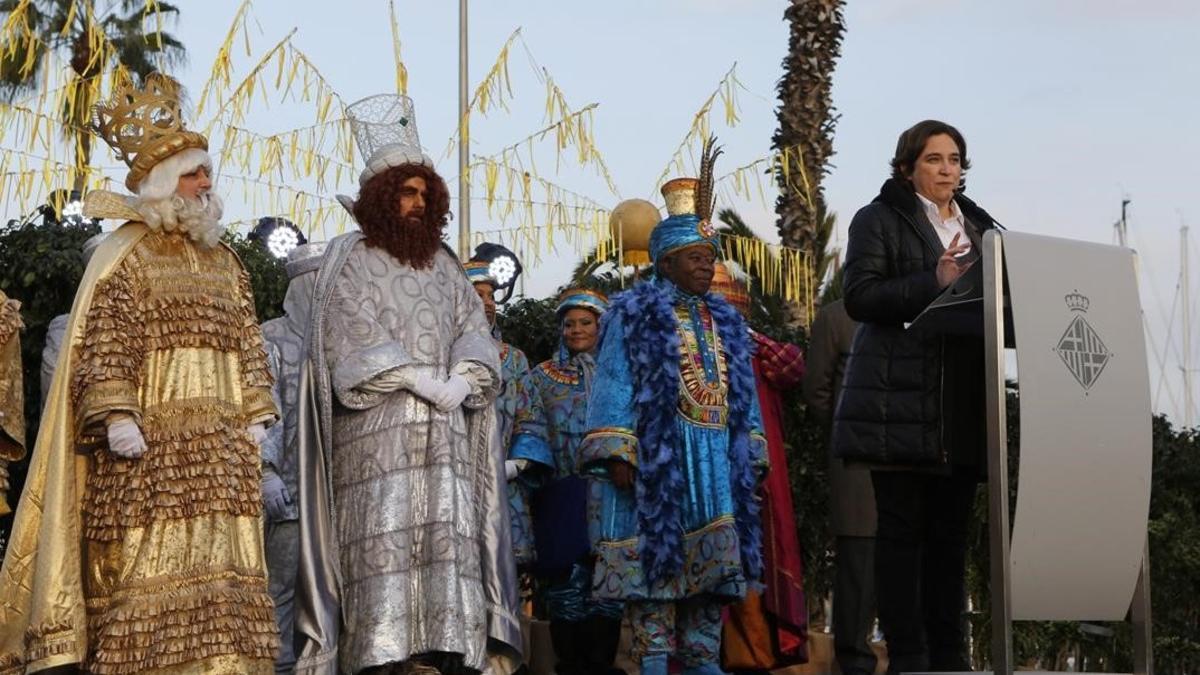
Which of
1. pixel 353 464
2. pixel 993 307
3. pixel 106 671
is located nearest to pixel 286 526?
pixel 353 464

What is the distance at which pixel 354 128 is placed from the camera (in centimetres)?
860

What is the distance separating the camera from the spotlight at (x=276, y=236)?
11.0 meters

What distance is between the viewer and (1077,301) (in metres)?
6.20

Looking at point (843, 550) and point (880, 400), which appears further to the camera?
point (843, 550)

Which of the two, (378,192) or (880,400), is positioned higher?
(378,192)

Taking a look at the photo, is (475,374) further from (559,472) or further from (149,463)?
(559,472)

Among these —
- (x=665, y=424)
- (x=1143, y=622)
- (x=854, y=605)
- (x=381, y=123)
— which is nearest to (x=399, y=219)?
(x=381, y=123)

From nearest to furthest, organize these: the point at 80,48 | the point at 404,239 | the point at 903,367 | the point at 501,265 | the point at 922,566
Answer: the point at 903,367, the point at 922,566, the point at 404,239, the point at 501,265, the point at 80,48

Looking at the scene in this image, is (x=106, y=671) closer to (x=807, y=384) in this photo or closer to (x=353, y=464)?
(x=353, y=464)

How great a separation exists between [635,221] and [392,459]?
5.67 meters

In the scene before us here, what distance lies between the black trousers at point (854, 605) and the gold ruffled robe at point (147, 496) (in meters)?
3.32

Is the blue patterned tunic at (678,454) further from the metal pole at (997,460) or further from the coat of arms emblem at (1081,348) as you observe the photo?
the coat of arms emblem at (1081,348)

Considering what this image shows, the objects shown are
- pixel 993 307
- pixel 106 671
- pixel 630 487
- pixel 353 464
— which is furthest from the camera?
pixel 630 487

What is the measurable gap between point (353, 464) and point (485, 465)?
643 mm
